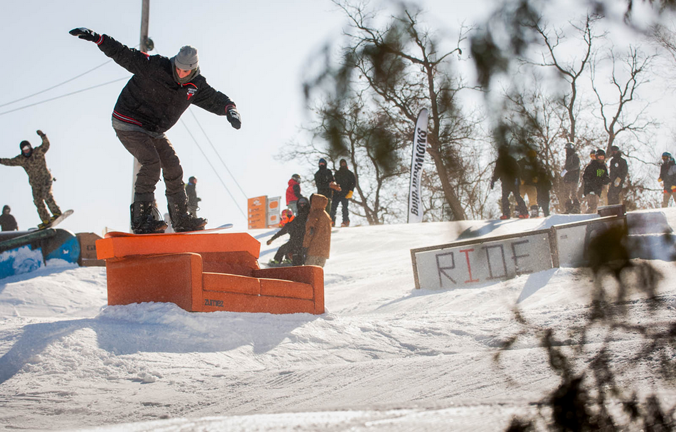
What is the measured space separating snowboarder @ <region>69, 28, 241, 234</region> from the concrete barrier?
257 cm

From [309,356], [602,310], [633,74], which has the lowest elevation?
[309,356]

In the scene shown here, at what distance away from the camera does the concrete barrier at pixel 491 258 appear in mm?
5152

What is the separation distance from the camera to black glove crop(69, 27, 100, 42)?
10.2 feet

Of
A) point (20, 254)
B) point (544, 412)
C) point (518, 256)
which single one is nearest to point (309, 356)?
point (544, 412)

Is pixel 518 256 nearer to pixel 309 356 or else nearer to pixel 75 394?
pixel 309 356

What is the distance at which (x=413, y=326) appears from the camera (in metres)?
3.81

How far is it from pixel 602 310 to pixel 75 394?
2319 mm

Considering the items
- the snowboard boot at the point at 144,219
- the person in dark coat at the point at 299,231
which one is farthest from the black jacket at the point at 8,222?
the snowboard boot at the point at 144,219

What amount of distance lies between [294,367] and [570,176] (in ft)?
6.83

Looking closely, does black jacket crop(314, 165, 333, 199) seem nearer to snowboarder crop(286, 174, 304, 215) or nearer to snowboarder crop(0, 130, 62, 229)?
snowboarder crop(0, 130, 62, 229)

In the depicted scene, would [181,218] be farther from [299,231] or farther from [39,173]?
[39,173]

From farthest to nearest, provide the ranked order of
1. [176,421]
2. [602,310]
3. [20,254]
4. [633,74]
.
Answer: [20,254]
[176,421]
[602,310]
[633,74]

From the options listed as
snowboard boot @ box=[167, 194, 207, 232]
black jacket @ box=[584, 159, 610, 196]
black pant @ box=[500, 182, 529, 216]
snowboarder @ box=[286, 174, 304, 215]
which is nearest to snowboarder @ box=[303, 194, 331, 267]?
snowboard boot @ box=[167, 194, 207, 232]

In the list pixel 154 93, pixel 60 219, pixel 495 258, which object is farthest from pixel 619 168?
pixel 60 219
